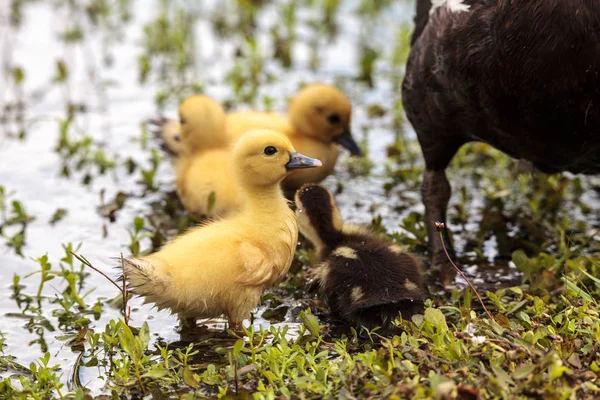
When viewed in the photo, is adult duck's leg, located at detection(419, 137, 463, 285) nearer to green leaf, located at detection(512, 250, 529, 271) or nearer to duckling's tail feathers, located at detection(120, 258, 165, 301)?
green leaf, located at detection(512, 250, 529, 271)

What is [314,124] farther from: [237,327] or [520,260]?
[237,327]

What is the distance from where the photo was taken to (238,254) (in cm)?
426

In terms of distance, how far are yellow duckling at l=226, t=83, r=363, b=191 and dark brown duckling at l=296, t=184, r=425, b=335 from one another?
1277 millimetres

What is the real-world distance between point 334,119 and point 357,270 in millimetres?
2023

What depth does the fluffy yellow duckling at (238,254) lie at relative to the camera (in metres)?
4.09

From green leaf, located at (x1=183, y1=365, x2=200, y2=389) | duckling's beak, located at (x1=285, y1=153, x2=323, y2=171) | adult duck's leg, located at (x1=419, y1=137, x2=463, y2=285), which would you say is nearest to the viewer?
green leaf, located at (x1=183, y1=365, x2=200, y2=389)

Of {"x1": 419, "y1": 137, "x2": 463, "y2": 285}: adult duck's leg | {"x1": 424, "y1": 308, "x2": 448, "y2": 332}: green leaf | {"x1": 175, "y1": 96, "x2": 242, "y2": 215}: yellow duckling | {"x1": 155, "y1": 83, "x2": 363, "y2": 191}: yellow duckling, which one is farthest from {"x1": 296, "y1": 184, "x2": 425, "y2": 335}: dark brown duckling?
{"x1": 155, "y1": 83, "x2": 363, "y2": 191}: yellow duckling

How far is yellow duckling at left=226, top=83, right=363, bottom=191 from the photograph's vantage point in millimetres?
6121

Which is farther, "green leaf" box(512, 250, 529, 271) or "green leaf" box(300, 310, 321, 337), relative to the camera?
"green leaf" box(512, 250, 529, 271)

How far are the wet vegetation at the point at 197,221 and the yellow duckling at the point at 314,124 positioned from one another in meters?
0.27

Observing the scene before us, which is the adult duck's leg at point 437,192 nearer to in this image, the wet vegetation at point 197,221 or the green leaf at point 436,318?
the wet vegetation at point 197,221

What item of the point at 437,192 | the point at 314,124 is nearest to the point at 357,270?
the point at 437,192

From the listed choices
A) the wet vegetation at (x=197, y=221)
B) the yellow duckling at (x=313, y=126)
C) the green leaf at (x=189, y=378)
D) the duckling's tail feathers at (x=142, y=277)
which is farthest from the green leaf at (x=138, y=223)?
the green leaf at (x=189, y=378)

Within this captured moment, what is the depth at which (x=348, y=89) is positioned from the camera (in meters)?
8.15
